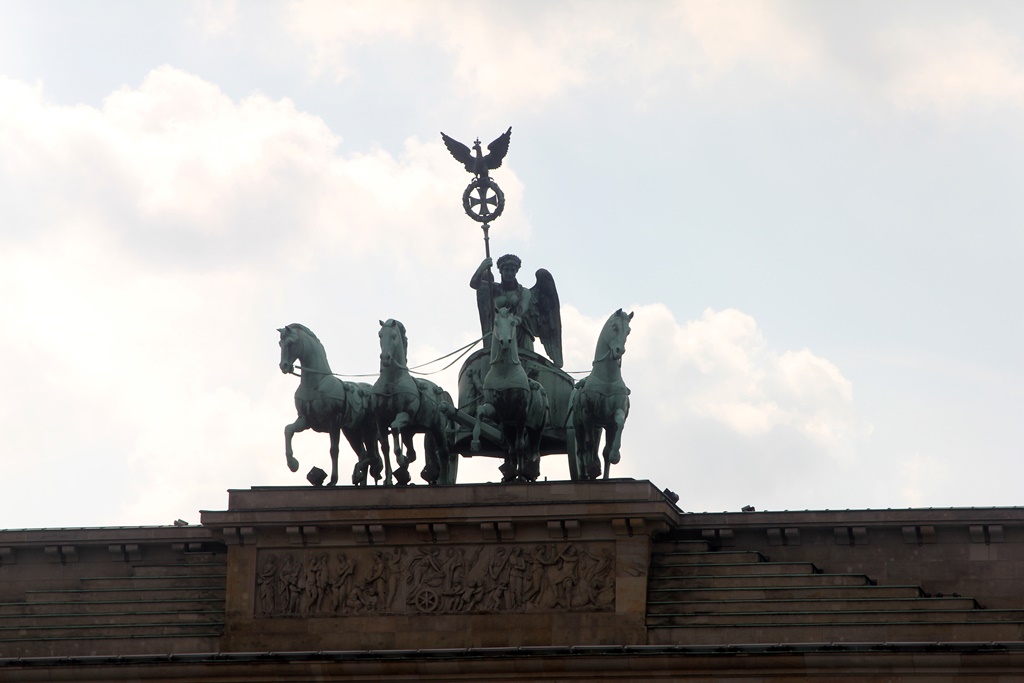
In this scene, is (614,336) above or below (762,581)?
above

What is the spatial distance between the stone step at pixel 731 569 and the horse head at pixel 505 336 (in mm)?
4647

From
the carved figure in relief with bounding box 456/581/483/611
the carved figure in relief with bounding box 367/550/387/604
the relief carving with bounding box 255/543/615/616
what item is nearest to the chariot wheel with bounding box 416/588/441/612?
the relief carving with bounding box 255/543/615/616

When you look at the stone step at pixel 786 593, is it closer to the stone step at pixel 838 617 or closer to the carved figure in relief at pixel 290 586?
the stone step at pixel 838 617

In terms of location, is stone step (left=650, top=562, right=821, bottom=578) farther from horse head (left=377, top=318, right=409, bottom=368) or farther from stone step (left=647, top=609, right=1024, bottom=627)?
horse head (left=377, top=318, right=409, bottom=368)

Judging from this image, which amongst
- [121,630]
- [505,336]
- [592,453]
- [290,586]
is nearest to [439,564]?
[290,586]

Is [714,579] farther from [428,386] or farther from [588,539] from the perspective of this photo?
[428,386]

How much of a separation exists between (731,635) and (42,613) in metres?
12.8

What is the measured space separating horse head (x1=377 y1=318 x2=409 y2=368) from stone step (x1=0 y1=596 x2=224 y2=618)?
532 cm

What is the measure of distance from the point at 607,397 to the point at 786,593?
4889 millimetres

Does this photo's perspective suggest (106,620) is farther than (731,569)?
Yes

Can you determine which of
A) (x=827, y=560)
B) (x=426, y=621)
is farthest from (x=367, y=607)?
(x=827, y=560)

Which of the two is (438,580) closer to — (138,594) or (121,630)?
(138,594)

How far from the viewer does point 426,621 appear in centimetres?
4559

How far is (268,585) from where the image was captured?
46.3 metres
